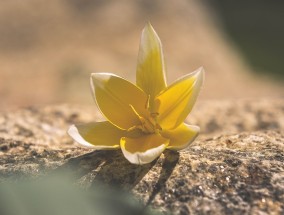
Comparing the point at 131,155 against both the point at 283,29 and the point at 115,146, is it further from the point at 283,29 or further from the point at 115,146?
the point at 283,29

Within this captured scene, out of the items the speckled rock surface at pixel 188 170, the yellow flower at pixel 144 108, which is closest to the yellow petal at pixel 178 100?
the yellow flower at pixel 144 108

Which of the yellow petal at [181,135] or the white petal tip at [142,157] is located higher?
the yellow petal at [181,135]

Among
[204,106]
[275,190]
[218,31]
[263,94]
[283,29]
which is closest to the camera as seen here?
[275,190]

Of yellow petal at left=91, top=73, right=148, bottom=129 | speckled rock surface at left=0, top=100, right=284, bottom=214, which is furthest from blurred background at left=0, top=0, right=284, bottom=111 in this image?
yellow petal at left=91, top=73, right=148, bottom=129

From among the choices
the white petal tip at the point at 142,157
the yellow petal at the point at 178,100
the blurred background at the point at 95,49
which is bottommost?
the white petal tip at the point at 142,157

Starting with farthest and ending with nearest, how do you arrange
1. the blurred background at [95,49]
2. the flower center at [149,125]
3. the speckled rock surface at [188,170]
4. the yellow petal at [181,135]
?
the blurred background at [95,49] < the flower center at [149,125] < the yellow petal at [181,135] < the speckled rock surface at [188,170]

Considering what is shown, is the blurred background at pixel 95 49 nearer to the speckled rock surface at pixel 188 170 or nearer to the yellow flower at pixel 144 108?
the speckled rock surface at pixel 188 170

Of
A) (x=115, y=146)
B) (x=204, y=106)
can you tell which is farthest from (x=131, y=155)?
(x=204, y=106)

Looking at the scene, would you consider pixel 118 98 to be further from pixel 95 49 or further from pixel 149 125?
pixel 95 49
